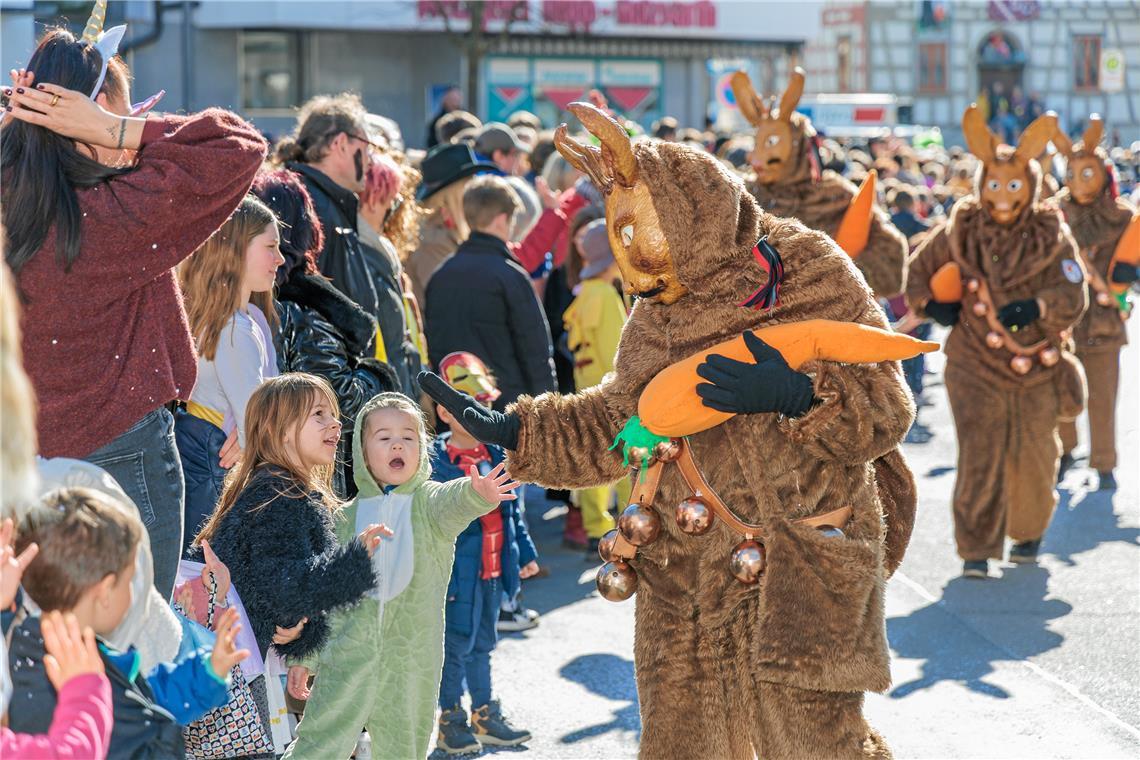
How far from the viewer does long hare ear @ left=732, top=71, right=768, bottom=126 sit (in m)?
8.52

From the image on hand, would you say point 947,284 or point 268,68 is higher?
point 268,68

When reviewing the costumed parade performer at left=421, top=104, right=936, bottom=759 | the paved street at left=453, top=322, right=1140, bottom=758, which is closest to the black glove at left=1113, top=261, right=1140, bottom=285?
the paved street at left=453, top=322, right=1140, bottom=758

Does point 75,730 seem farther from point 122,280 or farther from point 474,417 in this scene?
point 474,417

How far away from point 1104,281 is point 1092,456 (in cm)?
115

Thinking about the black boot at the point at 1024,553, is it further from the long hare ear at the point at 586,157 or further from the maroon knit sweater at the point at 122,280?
the maroon knit sweater at the point at 122,280

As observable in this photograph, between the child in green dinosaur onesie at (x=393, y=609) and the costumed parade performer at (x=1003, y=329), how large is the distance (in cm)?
394

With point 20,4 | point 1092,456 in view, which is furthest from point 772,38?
point 1092,456

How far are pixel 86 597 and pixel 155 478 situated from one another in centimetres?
77

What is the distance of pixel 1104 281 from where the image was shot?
1031cm

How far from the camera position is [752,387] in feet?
12.5

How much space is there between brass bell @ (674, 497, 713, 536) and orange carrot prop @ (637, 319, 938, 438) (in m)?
0.18

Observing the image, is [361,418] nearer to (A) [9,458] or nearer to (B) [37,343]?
(B) [37,343]

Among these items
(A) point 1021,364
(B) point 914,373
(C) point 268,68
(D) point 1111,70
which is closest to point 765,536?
(A) point 1021,364

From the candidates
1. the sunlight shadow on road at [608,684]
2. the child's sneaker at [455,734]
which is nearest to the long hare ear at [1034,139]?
the sunlight shadow on road at [608,684]
